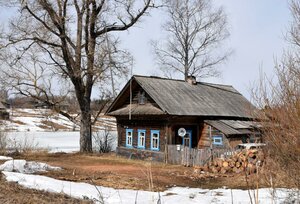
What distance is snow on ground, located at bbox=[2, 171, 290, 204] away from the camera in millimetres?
10039

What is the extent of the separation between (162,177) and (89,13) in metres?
15.1

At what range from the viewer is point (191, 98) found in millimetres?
25281

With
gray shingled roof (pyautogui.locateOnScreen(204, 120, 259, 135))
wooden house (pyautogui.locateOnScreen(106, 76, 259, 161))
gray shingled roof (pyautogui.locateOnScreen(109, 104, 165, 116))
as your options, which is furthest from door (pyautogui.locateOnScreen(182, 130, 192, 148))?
gray shingled roof (pyautogui.locateOnScreen(109, 104, 165, 116))

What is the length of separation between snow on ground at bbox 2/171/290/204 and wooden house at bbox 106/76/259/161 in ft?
31.4

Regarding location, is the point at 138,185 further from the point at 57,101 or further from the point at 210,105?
the point at 57,101

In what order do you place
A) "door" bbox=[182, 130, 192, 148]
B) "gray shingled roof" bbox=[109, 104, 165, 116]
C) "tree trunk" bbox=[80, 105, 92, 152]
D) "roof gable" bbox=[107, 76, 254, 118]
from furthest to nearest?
"tree trunk" bbox=[80, 105, 92, 152]
"door" bbox=[182, 130, 192, 148]
"roof gable" bbox=[107, 76, 254, 118]
"gray shingled roof" bbox=[109, 104, 165, 116]

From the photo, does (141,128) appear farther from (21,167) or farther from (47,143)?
(47,143)

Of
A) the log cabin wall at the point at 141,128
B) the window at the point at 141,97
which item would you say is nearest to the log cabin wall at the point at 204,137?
the log cabin wall at the point at 141,128

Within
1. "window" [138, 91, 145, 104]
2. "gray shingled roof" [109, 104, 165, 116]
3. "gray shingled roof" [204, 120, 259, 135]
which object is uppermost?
"window" [138, 91, 145, 104]

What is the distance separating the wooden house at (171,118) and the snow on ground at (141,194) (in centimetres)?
958

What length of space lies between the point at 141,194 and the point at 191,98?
48.6 feet

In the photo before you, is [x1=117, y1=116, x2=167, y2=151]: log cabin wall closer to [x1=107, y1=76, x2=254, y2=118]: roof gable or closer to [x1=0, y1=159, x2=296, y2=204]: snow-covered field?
[x1=107, y1=76, x2=254, y2=118]: roof gable

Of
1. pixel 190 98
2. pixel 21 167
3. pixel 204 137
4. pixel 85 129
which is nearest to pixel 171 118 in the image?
pixel 204 137

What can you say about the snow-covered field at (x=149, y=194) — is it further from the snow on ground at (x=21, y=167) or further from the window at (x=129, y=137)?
the window at (x=129, y=137)
